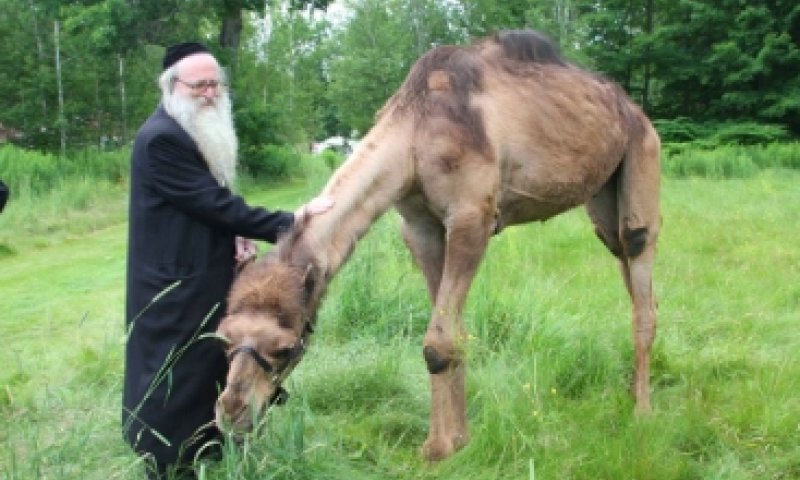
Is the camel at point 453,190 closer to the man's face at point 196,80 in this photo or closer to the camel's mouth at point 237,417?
the camel's mouth at point 237,417

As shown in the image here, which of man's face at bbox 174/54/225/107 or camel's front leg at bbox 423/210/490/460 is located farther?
camel's front leg at bbox 423/210/490/460

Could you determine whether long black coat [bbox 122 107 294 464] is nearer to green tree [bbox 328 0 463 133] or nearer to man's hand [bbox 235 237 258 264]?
man's hand [bbox 235 237 258 264]

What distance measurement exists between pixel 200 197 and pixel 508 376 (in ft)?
6.38

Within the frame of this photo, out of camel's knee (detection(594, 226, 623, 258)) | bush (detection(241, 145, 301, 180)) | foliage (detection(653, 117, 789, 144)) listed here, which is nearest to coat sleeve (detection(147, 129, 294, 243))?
camel's knee (detection(594, 226, 623, 258))

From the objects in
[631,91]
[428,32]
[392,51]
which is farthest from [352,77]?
[631,91]

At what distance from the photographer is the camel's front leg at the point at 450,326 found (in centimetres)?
391

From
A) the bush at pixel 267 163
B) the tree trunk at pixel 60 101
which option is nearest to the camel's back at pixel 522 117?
the tree trunk at pixel 60 101

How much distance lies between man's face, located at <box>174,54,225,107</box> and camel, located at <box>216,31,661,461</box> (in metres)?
0.68

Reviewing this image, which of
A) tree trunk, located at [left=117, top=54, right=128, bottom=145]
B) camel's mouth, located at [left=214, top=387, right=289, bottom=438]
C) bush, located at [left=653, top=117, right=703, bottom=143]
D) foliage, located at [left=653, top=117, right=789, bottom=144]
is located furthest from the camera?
bush, located at [left=653, top=117, right=703, bottom=143]

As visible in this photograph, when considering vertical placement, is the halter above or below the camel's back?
below

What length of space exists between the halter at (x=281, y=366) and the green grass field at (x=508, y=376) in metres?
0.14

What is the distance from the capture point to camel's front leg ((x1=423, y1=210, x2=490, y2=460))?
391cm

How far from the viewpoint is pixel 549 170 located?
4.36 metres

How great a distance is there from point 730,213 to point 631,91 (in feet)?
64.4
